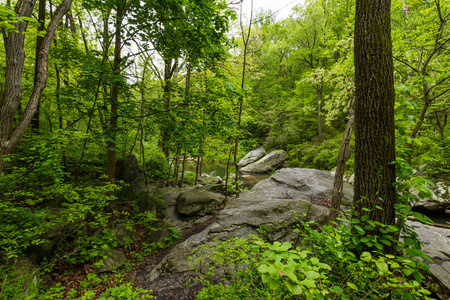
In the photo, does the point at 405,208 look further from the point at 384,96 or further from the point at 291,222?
the point at 291,222

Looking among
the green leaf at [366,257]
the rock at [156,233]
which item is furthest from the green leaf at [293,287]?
the rock at [156,233]

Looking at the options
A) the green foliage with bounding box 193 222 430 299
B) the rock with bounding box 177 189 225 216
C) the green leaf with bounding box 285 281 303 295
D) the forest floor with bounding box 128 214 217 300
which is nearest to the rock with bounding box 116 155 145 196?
the rock with bounding box 177 189 225 216

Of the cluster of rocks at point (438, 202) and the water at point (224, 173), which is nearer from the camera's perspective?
the cluster of rocks at point (438, 202)

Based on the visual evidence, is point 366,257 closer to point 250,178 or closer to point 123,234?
point 123,234

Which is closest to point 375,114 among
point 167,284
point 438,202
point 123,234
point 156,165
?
point 167,284

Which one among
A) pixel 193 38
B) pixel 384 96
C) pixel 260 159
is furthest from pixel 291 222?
pixel 260 159

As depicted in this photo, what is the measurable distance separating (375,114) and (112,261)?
211 inches

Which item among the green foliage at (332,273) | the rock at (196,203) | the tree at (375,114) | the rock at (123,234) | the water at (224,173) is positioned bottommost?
the water at (224,173)

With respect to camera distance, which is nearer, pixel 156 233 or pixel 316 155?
pixel 156 233

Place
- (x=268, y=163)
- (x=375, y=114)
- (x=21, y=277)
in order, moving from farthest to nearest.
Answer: (x=268, y=163)
(x=21, y=277)
(x=375, y=114)

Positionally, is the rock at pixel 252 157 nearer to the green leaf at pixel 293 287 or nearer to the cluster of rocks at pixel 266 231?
the cluster of rocks at pixel 266 231

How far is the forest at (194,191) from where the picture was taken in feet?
5.63

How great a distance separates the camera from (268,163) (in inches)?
703

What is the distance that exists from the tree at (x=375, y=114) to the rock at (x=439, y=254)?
1.51 m
